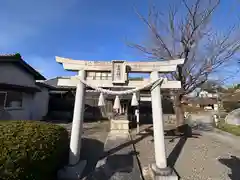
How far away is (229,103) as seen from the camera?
27.8m

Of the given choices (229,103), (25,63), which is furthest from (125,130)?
(229,103)

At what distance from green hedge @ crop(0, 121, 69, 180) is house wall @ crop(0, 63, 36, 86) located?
10336 mm

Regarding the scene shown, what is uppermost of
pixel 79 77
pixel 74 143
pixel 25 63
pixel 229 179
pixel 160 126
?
pixel 25 63

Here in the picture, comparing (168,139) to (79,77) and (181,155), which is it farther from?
(79,77)

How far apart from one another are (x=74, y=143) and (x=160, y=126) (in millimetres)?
2801

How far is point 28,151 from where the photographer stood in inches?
136

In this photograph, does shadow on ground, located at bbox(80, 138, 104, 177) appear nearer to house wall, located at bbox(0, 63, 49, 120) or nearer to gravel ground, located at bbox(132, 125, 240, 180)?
gravel ground, located at bbox(132, 125, 240, 180)

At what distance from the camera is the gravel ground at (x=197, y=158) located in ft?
18.4

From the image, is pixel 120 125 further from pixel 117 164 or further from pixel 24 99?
pixel 24 99

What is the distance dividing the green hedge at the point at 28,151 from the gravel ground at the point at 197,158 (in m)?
3.16

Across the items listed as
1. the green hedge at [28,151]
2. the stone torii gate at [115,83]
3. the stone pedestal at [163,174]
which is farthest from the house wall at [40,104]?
the stone pedestal at [163,174]

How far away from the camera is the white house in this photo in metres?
12.0

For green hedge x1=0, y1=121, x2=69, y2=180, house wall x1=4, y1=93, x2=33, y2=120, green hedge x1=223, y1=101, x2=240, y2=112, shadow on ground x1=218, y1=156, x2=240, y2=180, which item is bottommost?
shadow on ground x1=218, y1=156, x2=240, y2=180

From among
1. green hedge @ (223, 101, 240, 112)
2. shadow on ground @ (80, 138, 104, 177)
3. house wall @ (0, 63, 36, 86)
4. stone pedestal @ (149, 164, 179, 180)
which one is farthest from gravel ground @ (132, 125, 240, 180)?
green hedge @ (223, 101, 240, 112)
